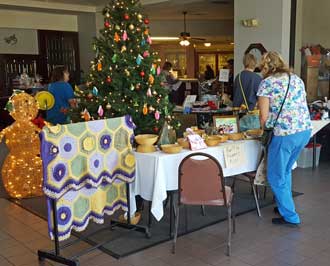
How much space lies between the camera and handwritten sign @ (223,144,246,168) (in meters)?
3.45

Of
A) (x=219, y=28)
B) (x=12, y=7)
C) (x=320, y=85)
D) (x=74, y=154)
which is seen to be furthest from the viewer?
(x=219, y=28)

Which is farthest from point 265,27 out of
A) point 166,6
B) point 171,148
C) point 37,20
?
point 37,20

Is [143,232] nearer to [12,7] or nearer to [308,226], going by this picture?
[308,226]

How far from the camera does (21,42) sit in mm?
9930

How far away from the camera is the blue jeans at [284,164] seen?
11.1ft

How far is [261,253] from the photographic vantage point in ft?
10.00

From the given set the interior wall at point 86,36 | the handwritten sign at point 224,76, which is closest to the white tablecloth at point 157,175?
the handwritten sign at point 224,76

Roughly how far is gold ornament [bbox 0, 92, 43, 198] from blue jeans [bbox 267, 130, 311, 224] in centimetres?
255

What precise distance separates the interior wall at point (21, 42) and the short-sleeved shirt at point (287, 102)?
7.92 meters

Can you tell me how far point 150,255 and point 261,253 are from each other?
32.0 inches

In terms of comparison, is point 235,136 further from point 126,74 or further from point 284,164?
point 126,74

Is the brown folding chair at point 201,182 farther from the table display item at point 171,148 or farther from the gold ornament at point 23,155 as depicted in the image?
the gold ornament at point 23,155

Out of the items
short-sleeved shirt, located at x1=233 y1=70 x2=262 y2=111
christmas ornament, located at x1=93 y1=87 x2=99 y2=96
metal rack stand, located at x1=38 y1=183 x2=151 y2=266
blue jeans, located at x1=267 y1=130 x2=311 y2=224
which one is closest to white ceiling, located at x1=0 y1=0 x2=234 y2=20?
short-sleeved shirt, located at x1=233 y1=70 x2=262 y2=111

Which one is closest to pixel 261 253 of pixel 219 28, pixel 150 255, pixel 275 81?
pixel 150 255
